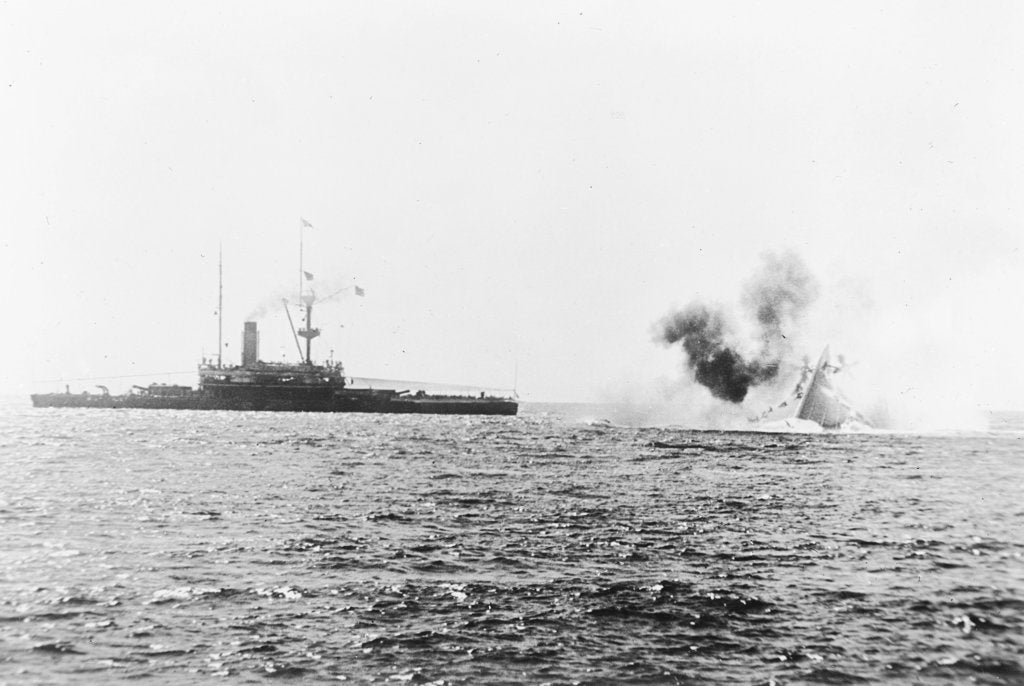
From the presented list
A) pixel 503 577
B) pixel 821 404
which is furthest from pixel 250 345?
pixel 503 577

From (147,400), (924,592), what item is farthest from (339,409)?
(924,592)

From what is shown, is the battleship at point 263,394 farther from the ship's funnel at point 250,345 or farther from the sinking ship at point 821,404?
the sinking ship at point 821,404

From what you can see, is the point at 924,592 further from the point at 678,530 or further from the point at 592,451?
the point at 592,451

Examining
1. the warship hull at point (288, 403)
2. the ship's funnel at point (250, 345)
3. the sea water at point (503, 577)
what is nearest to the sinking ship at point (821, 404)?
the sea water at point (503, 577)

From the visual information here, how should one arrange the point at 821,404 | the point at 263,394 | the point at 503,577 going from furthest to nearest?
the point at 263,394 → the point at 821,404 → the point at 503,577

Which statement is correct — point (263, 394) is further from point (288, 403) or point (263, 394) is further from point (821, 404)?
point (821, 404)

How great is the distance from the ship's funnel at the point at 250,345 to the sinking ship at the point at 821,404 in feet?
271

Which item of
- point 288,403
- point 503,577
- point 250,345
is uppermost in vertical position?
point 250,345

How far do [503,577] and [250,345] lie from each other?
405 ft

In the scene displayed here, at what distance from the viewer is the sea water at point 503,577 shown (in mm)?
14766

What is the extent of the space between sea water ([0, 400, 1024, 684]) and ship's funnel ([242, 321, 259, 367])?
92.3 m

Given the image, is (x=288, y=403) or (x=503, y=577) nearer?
(x=503, y=577)

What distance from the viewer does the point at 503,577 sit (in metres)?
21.0

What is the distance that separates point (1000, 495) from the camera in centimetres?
3891
